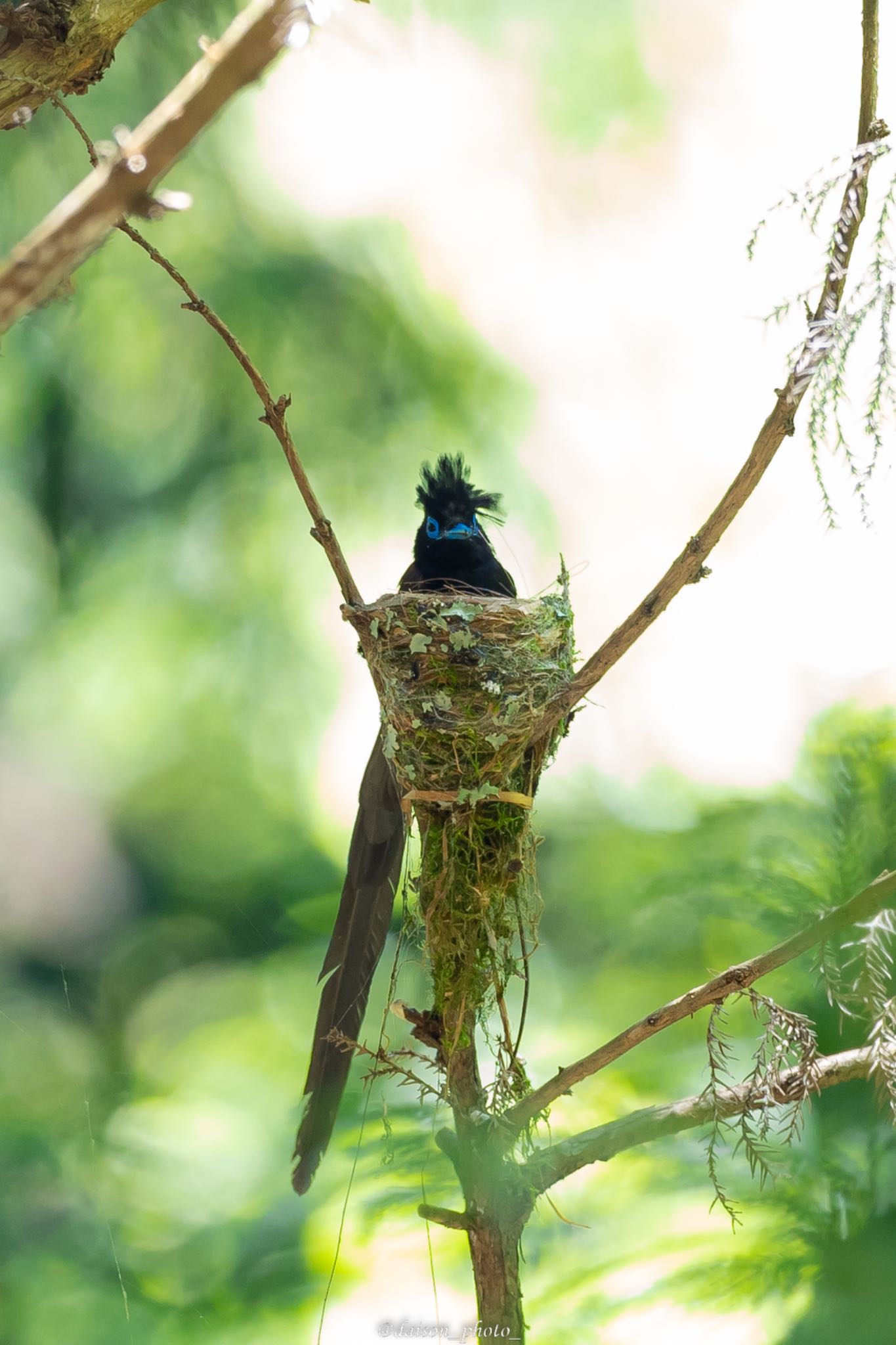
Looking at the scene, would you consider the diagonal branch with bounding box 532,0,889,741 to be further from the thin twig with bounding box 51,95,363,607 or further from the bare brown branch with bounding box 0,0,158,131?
the bare brown branch with bounding box 0,0,158,131

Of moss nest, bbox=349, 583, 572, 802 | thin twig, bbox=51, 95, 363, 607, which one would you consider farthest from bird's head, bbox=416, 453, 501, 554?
thin twig, bbox=51, 95, 363, 607

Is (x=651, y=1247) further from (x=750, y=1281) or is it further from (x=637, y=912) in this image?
(x=637, y=912)

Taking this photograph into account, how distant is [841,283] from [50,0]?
104 cm

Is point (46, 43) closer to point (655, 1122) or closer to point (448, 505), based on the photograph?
point (448, 505)

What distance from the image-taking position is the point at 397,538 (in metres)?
3.60

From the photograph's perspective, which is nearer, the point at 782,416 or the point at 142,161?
the point at 142,161

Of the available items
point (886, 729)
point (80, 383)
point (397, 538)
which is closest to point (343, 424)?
point (397, 538)

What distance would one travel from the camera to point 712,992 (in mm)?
1527

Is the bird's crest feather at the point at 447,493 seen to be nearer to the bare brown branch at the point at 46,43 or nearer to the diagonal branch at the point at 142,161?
the bare brown branch at the point at 46,43

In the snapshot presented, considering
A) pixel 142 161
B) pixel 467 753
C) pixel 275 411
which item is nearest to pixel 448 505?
pixel 467 753

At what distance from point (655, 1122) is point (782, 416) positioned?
3.43ft

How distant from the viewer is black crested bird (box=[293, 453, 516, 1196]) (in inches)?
81.7

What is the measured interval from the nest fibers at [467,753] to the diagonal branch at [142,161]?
1494mm

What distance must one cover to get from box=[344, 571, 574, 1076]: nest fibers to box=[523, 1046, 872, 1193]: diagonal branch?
24cm
